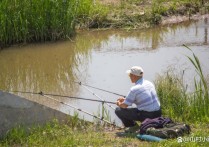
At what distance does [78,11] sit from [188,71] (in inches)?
222

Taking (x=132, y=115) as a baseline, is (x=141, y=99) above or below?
above

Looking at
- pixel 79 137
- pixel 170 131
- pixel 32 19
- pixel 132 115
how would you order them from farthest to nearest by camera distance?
pixel 32 19 → pixel 132 115 → pixel 79 137 → pixel 170 131

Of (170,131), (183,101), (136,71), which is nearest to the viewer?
A: (170,131)

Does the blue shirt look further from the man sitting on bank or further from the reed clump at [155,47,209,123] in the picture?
the reed clump at [155,47,209,123]

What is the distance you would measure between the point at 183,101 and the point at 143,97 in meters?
0.97

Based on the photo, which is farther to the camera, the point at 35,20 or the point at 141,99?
the point at 35,20

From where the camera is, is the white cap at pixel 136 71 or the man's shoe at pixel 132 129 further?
the man's shoe at pixel 132 129

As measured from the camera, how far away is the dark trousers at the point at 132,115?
6.83 m

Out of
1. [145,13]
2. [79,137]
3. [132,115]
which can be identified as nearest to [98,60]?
[145,13]

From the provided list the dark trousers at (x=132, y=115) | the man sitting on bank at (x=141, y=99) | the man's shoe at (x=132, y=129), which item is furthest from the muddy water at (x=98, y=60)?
the man sitting on bank at (x=141, y=99)

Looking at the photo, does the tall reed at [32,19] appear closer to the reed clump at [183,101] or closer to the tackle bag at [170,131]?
the reed clump at [183,101]

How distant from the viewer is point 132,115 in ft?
23.0

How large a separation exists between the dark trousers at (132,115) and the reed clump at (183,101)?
0.56 meters

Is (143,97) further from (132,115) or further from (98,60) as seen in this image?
(98,60)
